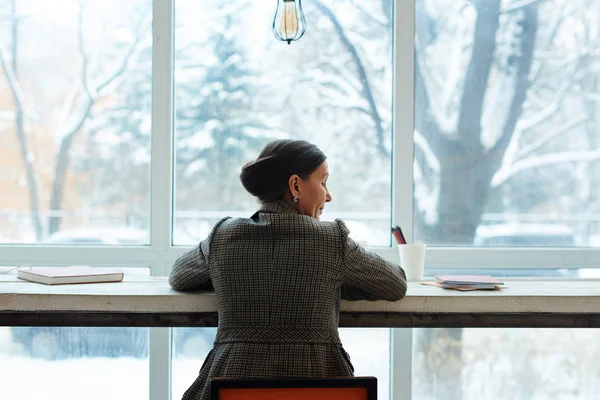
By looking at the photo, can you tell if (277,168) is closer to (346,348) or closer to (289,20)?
(289,20)

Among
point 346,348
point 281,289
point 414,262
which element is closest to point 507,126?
point 414,262

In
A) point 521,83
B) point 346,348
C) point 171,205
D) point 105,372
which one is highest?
point 521,83

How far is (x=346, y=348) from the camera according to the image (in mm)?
2619

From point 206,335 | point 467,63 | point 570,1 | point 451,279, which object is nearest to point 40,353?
point 206,335

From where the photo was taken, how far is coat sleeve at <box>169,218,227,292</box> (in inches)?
66.2

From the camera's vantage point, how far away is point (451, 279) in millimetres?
2080

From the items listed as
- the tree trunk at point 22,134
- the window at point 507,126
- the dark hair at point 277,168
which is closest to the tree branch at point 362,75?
the window at point 507,126

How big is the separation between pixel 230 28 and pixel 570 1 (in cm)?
125

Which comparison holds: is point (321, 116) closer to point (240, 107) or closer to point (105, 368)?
point (240, 107)

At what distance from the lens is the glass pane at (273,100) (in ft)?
8.50

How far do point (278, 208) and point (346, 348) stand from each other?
3.63ft

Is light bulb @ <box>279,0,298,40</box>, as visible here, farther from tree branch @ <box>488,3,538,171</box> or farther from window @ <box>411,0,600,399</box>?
tree branch @ <box>488,3,538,171</box>

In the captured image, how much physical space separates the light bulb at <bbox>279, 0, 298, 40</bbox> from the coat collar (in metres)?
0.69

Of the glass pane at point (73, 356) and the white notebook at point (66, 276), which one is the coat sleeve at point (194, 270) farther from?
the glass pane at point (73, 356)
